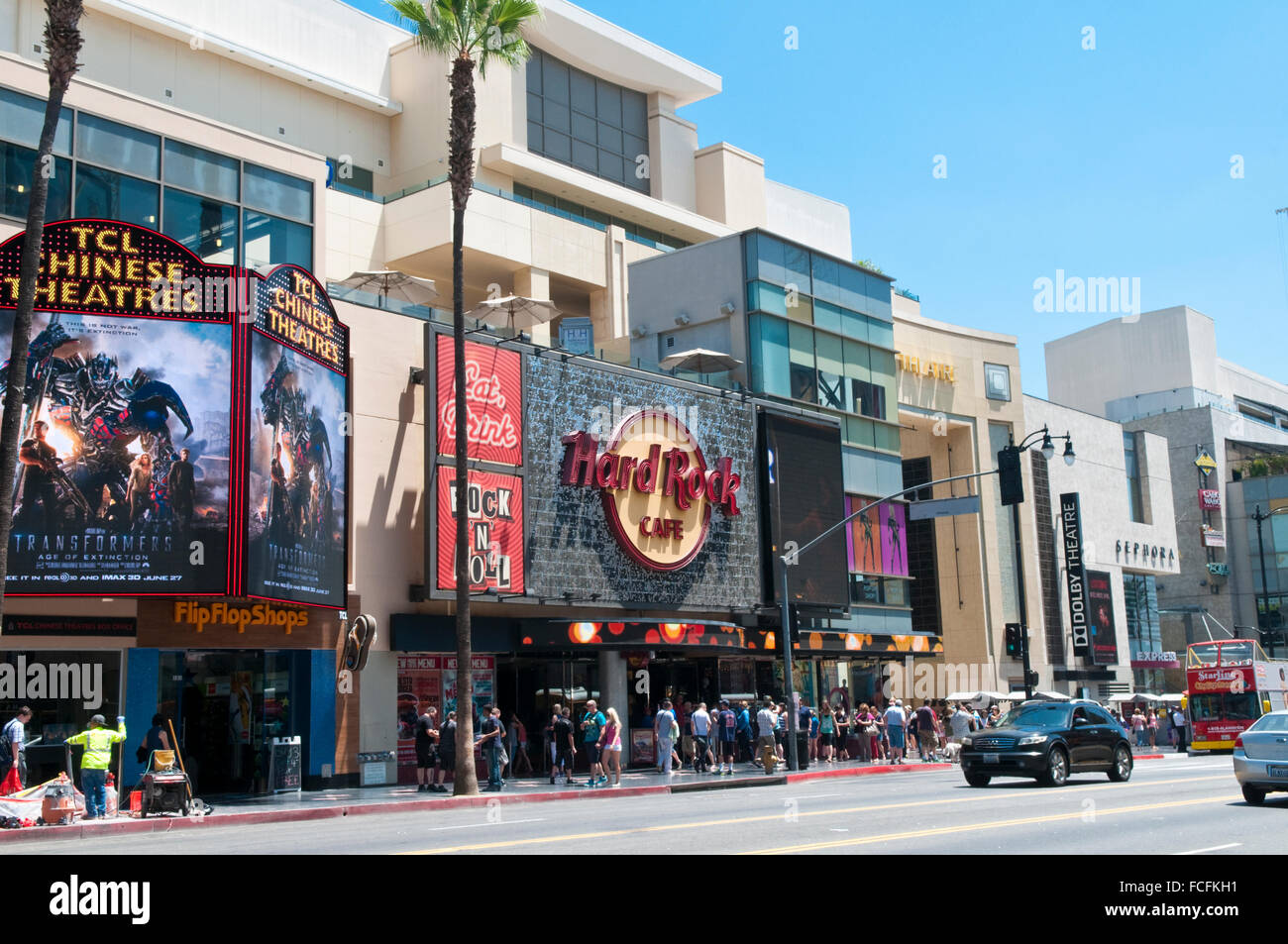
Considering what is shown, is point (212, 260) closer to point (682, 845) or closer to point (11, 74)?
point (11, 74)

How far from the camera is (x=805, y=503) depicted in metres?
41.8

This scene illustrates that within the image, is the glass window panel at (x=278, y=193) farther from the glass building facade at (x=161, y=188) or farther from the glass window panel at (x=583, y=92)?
the glass window panel at (x=583, y=92)

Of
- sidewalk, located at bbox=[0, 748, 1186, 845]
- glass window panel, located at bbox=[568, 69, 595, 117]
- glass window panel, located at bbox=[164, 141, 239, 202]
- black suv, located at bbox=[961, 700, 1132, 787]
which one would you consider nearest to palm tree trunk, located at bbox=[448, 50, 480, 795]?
sidewalk, located at bbox=[0, 748, 1186, 845]

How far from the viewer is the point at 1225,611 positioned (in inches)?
3346

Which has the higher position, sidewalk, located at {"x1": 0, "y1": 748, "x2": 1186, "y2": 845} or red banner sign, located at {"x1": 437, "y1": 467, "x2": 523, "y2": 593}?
red banner sign, located at {"x1": 437, "y1": 467, "x2": 523, "y2": 593}

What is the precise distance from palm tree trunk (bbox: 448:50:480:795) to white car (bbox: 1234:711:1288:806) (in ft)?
45.7

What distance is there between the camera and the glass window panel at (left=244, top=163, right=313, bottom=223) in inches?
1256

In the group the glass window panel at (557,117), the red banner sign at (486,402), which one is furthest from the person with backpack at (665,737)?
the glass window panel at (557,117)

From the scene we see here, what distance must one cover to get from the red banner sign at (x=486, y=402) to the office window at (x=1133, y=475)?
166ft

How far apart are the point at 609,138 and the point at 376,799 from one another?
39103 mm

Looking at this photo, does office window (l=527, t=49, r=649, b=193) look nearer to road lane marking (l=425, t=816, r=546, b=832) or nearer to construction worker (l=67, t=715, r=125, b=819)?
construction worker (l=67, t=715, r=125, b=819)

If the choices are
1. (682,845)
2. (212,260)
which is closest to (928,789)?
(682,845)

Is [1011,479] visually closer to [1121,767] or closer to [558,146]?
[1121,767]
